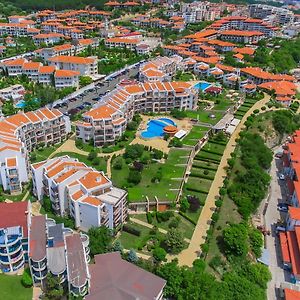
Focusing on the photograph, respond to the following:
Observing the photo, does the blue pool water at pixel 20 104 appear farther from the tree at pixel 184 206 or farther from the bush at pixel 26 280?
the bush at pixel 26 280

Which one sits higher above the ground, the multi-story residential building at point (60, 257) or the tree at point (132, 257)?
the multi-story residential building at point (60, 257)

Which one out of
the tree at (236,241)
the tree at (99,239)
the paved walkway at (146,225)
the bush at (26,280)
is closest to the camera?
the bush at (26,280)

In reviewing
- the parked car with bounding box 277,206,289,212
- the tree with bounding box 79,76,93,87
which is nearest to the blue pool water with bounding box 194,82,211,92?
the tree with bounding box 79,76,93,87

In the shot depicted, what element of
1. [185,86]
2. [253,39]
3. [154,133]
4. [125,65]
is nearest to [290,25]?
[253,39]

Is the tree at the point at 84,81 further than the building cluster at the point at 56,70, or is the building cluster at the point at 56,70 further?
the tree at the point at 84,81

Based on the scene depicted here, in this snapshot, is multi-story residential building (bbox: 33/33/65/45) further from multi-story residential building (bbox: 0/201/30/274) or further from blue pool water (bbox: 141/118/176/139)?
multi-story residential building (bbox: 0/201/30/274)

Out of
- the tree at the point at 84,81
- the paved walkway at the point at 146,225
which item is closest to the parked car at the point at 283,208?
the paved walkway at the point at 146,225

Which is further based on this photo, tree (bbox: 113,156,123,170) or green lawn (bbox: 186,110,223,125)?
green lawn (bbox: 186,110,223,125)
